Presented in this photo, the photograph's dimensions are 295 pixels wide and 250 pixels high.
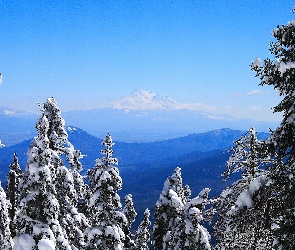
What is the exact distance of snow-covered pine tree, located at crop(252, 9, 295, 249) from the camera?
A: 826 cm

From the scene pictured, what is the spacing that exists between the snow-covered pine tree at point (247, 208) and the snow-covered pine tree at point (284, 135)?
0.29 m

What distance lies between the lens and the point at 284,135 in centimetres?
864

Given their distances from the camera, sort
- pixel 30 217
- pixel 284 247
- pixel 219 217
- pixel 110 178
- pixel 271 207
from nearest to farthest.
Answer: pixel 284 247 → pixel 271 207 → pixel 219 217 → pixel 30 217 → pixel 110 178

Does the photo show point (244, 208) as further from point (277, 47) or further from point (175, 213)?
point (175, 213)

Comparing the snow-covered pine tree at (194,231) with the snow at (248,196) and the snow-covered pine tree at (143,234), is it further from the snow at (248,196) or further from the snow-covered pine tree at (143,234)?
the snow-covered pine tree at (143,234)

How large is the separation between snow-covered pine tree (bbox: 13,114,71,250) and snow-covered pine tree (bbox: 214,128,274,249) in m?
7.00

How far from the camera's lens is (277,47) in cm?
870

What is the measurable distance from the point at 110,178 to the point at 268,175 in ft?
35.2

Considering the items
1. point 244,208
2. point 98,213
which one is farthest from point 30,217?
point 244,208

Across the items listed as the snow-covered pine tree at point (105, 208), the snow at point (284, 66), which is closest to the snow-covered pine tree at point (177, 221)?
the snow-covered pine tree at point (105, 208)

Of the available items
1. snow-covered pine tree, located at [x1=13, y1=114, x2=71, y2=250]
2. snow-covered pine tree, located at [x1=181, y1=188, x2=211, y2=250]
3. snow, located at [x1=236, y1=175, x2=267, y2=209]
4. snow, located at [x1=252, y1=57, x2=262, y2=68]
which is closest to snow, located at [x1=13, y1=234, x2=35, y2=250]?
snow-covered pine tree, located at [x1=13, y1=114, x2=71, y2=250]

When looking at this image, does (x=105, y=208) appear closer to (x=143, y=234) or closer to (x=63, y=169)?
(x=63, y=169)

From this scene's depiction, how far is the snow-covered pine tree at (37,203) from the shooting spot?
13219 mm

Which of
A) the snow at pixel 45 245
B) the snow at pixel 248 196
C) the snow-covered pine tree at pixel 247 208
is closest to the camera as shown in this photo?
the snow at pixel 248 196
